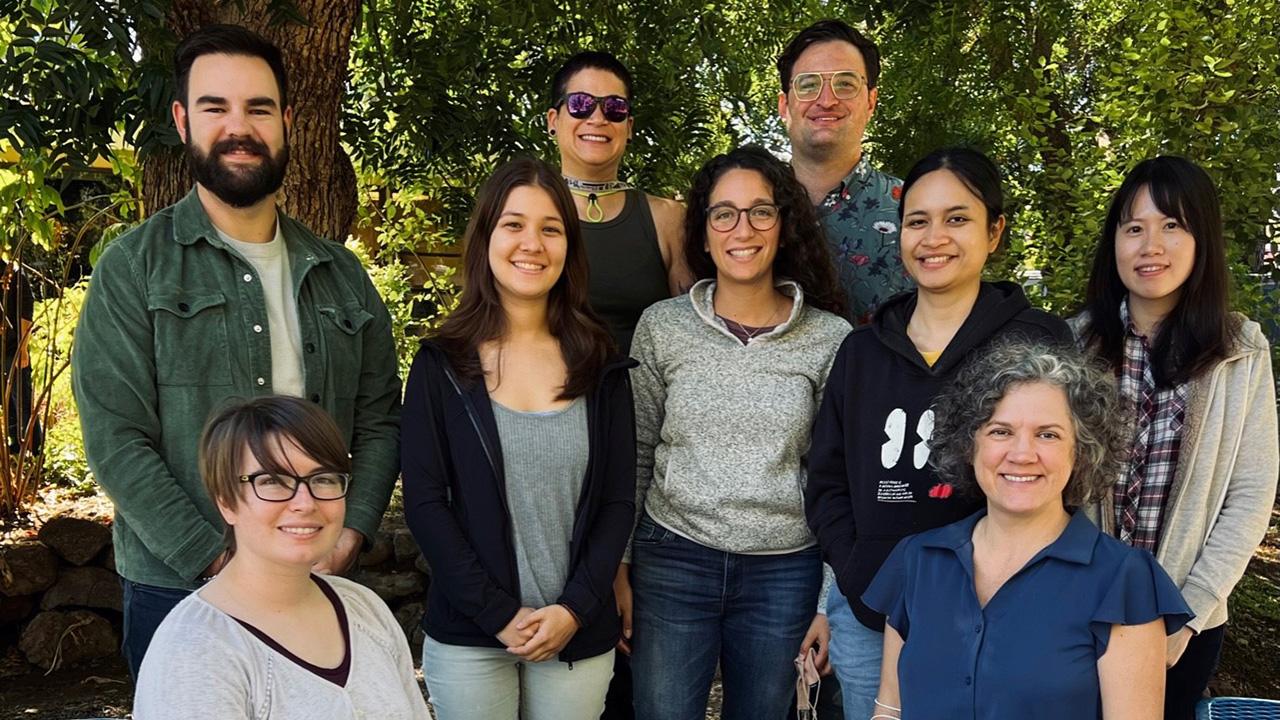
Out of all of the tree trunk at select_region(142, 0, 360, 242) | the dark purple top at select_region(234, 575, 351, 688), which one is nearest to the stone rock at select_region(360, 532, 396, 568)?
the tree trunk at select_region(142, 0, 360, 242)

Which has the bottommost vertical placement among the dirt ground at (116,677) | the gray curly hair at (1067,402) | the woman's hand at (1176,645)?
the dirt ground at (116,677)

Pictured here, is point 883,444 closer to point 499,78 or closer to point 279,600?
point 279,600

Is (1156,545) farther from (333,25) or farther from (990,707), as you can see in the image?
(333,25)

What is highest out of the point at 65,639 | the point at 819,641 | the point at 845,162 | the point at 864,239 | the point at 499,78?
the point at 499,78

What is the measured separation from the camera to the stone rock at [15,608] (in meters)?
5.80

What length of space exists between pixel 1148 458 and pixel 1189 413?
0.14 metres

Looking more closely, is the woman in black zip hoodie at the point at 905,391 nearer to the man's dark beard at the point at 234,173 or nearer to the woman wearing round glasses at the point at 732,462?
the woman wearing round glasses at the point at 732,462

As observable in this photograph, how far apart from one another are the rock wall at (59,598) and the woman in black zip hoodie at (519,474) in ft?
11.9

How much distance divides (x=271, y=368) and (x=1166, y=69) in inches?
146

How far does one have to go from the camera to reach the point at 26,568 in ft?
19.1

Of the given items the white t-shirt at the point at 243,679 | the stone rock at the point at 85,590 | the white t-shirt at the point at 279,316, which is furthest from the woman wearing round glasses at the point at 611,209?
the stone rock at the point at 85,590

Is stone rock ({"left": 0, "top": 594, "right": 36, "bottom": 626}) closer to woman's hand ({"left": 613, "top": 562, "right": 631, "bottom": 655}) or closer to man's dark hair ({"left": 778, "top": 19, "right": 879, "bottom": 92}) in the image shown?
woman's hand ({"left": 613, "top": 562, "right": 631, "bottom": 655})

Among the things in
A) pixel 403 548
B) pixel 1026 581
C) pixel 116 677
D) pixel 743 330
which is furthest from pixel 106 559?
pixel 1026 581

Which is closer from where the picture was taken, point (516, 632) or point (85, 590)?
point (516, 632)
